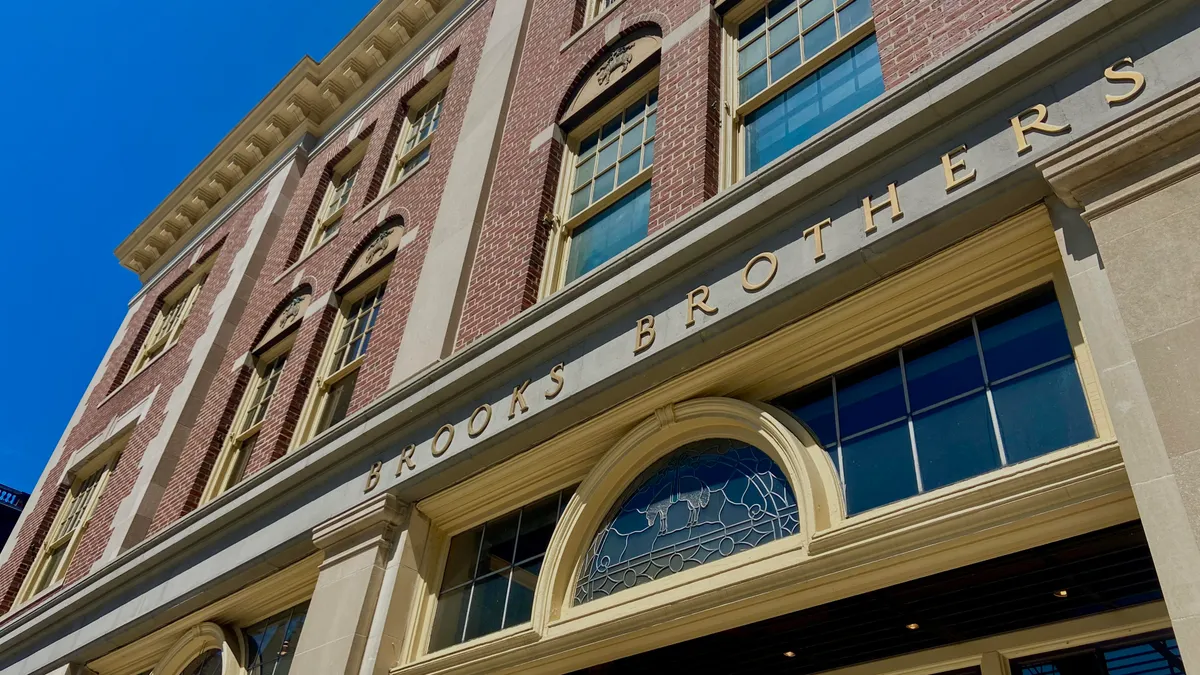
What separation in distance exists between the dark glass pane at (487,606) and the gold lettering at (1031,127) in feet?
16.2

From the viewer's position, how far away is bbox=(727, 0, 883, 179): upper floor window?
25.3ft

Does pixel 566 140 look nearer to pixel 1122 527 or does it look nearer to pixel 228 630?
pixel 228 630

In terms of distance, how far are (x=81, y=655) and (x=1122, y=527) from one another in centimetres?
1224

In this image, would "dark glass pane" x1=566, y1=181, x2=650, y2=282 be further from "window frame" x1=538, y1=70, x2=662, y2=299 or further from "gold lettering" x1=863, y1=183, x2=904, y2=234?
"gold lettering" x1=863, y1=183, x2=904, y2=234

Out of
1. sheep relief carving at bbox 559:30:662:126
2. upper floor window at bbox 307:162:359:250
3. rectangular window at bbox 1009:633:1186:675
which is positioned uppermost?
upper floor window at bbox 307:162:359:250

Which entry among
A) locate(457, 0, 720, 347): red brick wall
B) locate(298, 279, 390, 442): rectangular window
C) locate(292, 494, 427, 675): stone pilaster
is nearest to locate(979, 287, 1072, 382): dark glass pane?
locate(457, 0, 720, 347): red brick wall

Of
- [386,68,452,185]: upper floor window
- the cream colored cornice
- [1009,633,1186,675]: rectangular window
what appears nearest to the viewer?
[1009,633,1186,675]: rectangular window

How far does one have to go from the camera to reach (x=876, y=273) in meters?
5.77

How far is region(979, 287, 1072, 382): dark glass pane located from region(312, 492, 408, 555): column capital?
5.26m

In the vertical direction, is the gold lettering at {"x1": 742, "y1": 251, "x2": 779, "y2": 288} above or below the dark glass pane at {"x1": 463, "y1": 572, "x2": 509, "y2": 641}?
above

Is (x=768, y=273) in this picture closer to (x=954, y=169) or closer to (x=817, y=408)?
(x=817, y=408)

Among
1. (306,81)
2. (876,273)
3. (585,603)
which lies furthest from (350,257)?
(876,273)

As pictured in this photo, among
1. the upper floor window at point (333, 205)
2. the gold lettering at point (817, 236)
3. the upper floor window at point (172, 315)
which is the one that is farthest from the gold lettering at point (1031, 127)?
the upper floor window at point (172, 315)

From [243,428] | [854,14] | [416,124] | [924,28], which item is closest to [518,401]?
[924,28]
